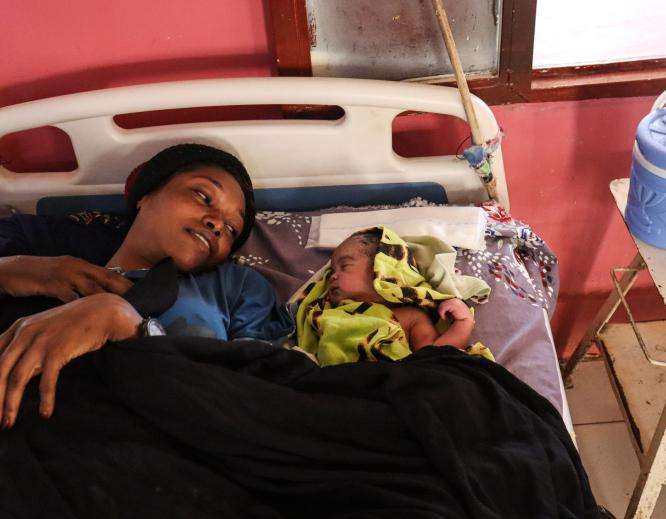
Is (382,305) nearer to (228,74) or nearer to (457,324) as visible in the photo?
(457,324)

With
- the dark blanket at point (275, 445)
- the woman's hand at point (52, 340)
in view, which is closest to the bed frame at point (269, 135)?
the dark blanket at point (275, 445)

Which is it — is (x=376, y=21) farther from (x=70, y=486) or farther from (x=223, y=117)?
(x=70, y=486)

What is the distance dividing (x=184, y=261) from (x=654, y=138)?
3.09 feet

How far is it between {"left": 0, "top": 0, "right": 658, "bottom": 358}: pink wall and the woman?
27 cm

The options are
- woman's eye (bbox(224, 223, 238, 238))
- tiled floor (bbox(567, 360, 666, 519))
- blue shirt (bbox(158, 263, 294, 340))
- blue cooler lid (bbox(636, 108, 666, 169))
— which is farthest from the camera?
tiled floor (bbox(567, 360, 666, 519))

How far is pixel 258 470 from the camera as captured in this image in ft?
3.18

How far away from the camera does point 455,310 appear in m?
1.28

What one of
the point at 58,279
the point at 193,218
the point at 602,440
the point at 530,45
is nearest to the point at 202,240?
the point at 193,218

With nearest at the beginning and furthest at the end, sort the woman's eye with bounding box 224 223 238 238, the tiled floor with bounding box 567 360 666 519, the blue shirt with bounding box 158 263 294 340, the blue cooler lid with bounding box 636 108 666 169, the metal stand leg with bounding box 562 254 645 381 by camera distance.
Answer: the blue cooler lid with bounding box 636 108 666 169 < the blue shirt with bounding box 158 263 294 340 < the woman's eye with bounding box 224 223 238 238 < the metal stand leg with bounding box 562 254 645 381 < the tiled floor with bounding box 567 360 666 519

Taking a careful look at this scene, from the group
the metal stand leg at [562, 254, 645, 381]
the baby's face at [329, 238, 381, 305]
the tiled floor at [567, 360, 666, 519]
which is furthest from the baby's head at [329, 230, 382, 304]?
the tiled floor at [567, 360, 666, 519]

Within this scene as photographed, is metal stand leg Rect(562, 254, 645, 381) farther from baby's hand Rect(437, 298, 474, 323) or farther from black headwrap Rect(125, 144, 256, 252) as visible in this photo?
black headwrap Rect(125, 144, 256, 252)

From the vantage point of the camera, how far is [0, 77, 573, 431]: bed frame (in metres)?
1.49

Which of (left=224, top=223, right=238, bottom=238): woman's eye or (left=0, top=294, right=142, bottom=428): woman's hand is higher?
(left=0, top=294, right=142, bottom=428): woman's hand

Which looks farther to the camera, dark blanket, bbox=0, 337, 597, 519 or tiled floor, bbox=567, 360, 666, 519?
tiled floor, bbox=567, 360, 666, 519
